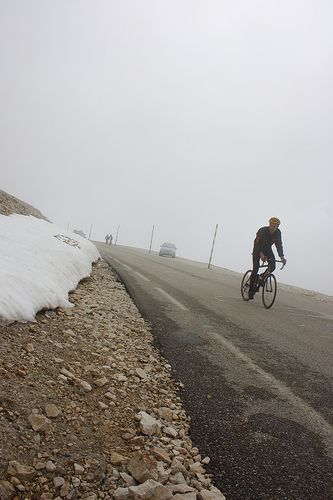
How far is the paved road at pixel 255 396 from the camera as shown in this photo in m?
1.83

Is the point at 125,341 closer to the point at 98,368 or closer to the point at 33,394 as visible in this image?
the point at 98,368

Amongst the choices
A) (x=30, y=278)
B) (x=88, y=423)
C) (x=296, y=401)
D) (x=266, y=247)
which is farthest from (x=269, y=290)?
(x=88, y=423)

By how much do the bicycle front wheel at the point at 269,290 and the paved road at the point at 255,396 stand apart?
1.65 meters

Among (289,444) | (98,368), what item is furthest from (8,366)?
(289,444)

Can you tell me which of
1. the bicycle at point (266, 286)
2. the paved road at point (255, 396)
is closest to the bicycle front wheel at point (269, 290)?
the bicycle at point (266, 286)

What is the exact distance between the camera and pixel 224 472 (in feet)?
5.96

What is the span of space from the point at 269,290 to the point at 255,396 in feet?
16.5

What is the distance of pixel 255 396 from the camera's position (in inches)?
109

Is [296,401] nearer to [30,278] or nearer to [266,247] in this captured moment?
[30,278]

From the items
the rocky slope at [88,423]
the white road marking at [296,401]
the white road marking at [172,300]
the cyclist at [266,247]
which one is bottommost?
the rocky slope at [88,423]

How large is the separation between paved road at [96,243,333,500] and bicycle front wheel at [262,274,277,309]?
1650 millimetres

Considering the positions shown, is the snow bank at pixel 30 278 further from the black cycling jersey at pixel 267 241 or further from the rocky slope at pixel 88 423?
the black cycling jersey at pixel 267 241

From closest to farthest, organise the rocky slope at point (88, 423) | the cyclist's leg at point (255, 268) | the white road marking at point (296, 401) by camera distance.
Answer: the rocky slope at point (88, 423) < the white road marking at point (296, 401) < the cyclist's leg at point (255, 268)

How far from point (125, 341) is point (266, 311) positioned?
169 inches
